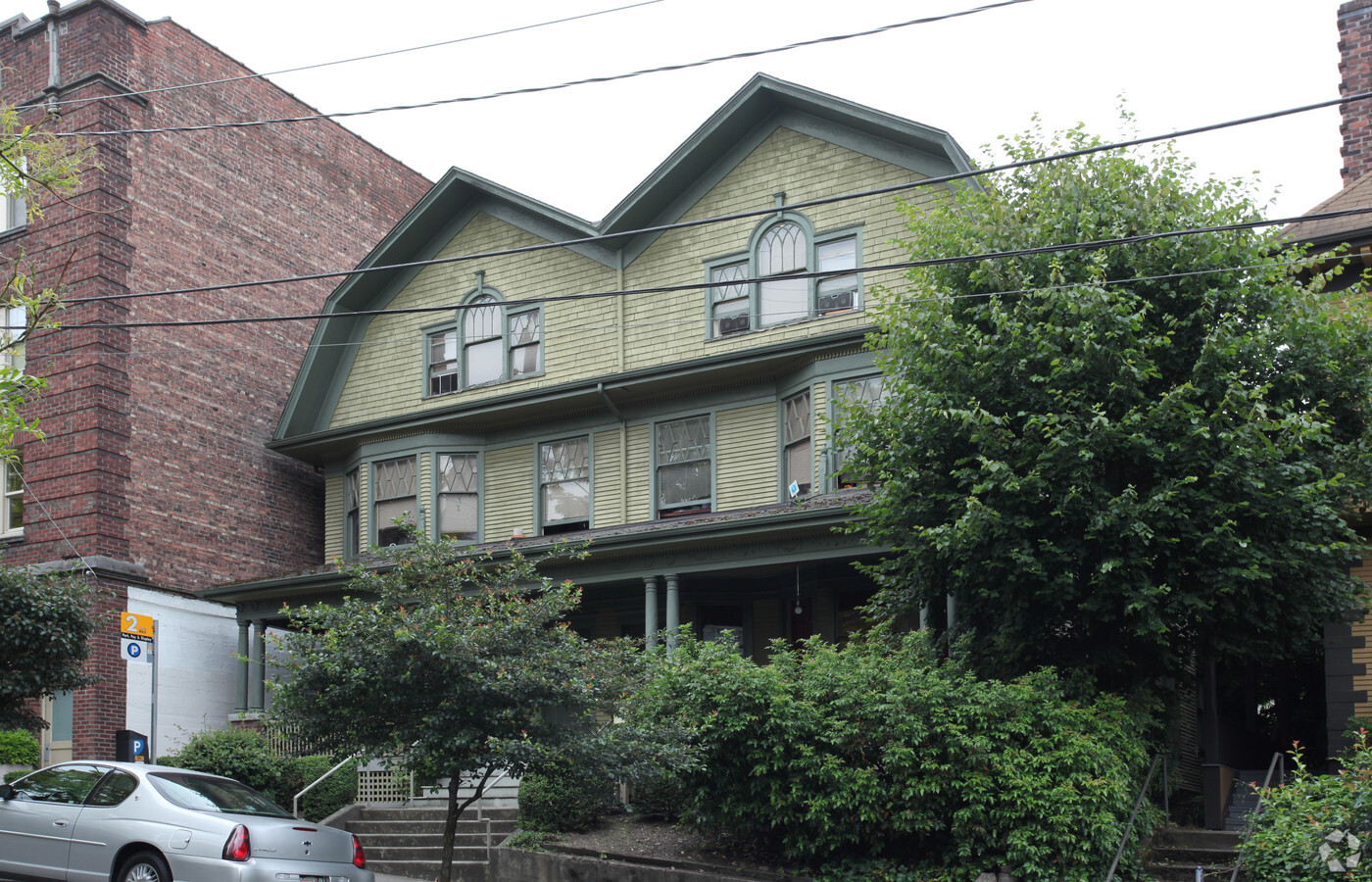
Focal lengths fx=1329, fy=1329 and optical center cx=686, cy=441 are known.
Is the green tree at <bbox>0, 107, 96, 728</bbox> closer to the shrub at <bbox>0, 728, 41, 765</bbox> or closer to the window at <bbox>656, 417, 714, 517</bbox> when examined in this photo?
the shrub at <bbox>0, 728, 41, 765</bbox>

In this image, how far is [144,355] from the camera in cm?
2408

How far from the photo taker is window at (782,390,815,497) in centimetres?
2070

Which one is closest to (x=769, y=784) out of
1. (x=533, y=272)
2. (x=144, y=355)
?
(x=533, y=272)

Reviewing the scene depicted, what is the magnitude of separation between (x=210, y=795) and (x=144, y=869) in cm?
85

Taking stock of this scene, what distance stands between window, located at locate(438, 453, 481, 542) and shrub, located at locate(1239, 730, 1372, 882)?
1436 cm

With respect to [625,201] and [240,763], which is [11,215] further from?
[240,763]

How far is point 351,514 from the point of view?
25.2 meters

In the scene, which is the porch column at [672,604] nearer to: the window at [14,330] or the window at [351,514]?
the window at [351,514]

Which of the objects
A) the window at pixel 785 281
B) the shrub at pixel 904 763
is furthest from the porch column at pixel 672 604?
the shrub at pixel 904 763

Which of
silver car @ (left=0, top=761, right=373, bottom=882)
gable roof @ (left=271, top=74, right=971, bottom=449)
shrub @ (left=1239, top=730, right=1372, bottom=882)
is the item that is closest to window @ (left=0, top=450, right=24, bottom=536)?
gable roof @ (left=271, top=74, right=971, bottom=449)

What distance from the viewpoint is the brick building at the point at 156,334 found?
22984 millimetres

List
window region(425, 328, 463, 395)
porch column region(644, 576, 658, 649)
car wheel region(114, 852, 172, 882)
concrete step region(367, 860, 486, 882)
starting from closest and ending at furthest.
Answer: car wheel region(114, 852, 172, 882) < concrete step region(367, 860, 486, 882) < porch column region(644, 576, 658, 649) < window region(425, 328, 463, 395)

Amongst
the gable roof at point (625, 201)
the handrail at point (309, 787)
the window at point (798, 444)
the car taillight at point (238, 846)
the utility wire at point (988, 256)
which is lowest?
the handrail at point (309, 787)

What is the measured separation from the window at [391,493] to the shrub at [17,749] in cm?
648
